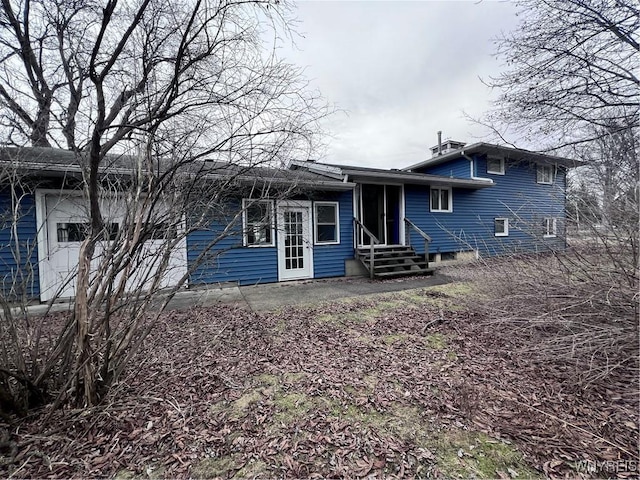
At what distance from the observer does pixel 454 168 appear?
1366 centimetres

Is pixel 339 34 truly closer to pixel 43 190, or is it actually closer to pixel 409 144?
pixel 43 190

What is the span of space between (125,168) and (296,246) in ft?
16.0

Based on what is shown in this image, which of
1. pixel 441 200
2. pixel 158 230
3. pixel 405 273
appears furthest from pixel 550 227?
pixel 441 200

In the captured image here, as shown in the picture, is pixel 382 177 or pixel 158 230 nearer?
pixel 158 230

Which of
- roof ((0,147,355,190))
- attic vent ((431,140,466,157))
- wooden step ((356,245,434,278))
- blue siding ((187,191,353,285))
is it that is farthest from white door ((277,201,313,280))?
attic vent ((431,140,466,157))

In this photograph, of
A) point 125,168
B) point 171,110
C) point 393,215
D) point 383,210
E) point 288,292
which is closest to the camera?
point 171,110

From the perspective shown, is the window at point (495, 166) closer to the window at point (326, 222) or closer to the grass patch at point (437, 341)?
the window at point (326, 222)

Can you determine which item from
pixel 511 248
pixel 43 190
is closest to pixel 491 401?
pixel 511 248

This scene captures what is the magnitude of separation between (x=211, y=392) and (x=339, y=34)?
6.29 meters

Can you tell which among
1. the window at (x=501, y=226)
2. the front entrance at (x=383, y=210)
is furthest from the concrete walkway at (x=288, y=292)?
the window at (x=501, y=226)

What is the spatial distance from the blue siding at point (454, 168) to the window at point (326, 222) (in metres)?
7.57

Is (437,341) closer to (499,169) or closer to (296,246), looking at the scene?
(296,246)

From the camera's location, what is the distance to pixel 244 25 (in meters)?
3.48

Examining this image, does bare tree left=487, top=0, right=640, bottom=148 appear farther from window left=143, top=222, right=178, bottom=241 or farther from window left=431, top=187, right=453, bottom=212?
window left=143, top=222, right=178, bottom=241
